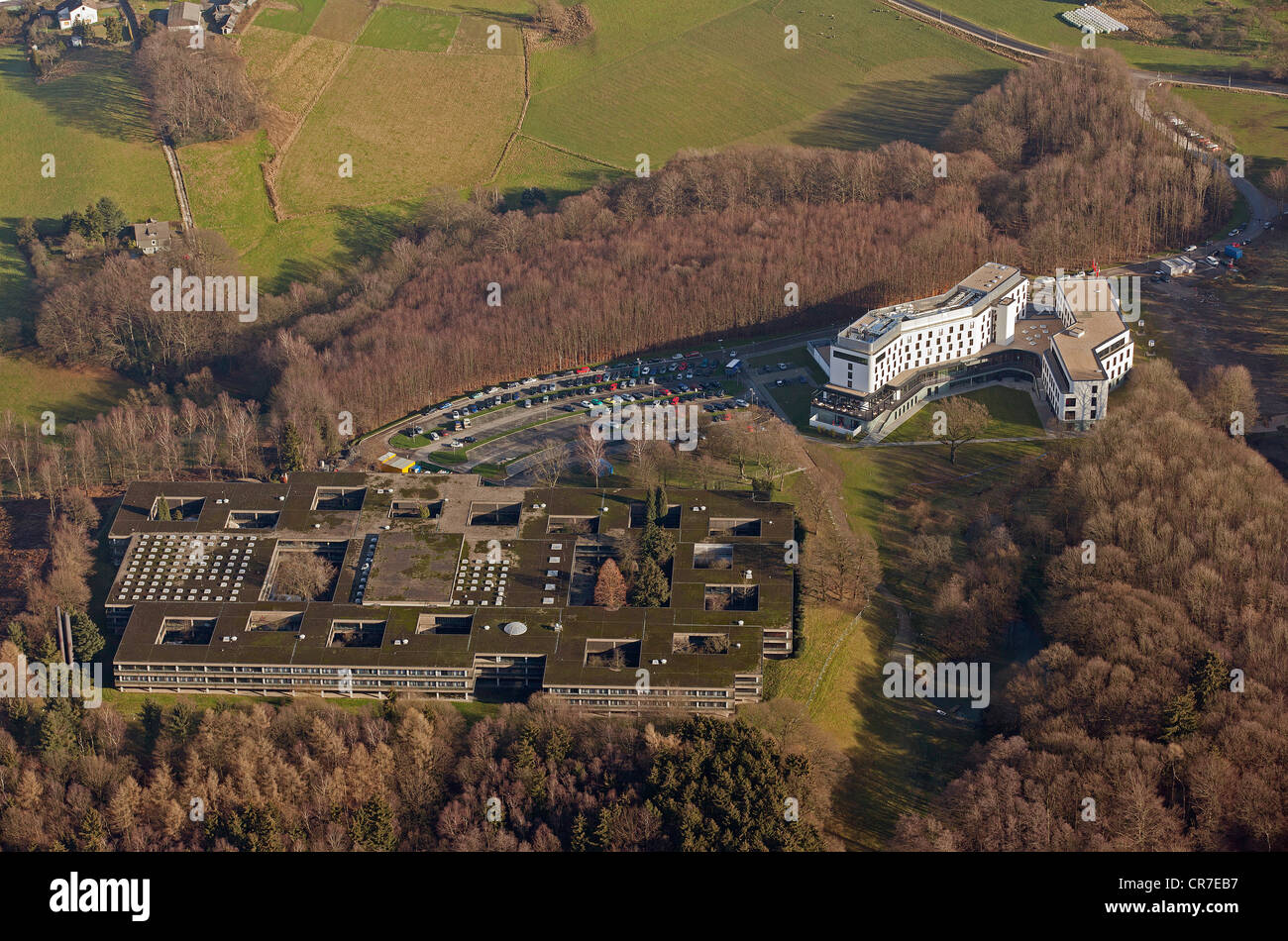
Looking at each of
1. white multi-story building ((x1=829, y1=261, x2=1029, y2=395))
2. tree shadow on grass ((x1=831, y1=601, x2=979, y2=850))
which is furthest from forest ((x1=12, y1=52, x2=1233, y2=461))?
tree shadow on grass ((x1=831, y1=601, x2=979, y2=850))

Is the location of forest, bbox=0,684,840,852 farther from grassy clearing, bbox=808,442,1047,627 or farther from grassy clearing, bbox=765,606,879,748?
grassy clearing, bbox=808,442,1047,627

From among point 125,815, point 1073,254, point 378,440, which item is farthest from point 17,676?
point 1073,254

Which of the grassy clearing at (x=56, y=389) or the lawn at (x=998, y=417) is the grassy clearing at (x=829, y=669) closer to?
the lawn at (x=998, y=417)

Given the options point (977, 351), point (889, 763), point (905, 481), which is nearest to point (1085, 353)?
point (977, 351)

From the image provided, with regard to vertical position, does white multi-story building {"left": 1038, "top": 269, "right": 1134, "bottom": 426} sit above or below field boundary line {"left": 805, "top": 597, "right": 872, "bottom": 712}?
above

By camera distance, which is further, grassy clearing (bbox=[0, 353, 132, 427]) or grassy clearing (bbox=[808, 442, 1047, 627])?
grassy clearing (bbox=[0, 353, 132, 427])

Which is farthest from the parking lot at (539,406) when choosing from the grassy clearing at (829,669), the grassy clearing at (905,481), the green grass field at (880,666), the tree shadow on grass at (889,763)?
the tree shadow on grass at (889,763)

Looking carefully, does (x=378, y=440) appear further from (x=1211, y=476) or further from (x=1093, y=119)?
(x=1093, y=119)
